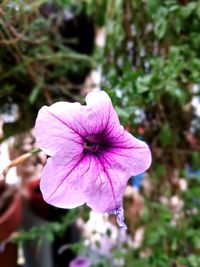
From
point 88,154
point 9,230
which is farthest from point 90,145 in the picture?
point 9,230

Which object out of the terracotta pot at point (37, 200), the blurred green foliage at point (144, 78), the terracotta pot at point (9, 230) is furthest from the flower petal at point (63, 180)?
the terracotta pot at point (37, 200)

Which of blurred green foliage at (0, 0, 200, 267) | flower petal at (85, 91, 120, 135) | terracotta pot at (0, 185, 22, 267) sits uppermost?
flower petal at (85, 91, 120, 135)

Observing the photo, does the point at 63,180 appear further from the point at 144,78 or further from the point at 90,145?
the point at 144,78

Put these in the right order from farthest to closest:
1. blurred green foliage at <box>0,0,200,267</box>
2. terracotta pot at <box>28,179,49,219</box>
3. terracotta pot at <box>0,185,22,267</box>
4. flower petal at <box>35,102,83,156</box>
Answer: terracotta pot at <box>28,179,49,219</box> < terracotta pot at <box>0,185,22,267</box> < blurred green foliage at <box>0,0,200,267</box> < flower petal at <box>35,102,83,156</box>

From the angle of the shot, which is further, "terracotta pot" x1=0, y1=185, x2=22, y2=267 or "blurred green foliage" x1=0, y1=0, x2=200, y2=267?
"terracotta pot" x1=0, y1=185, x2=22, y2=267

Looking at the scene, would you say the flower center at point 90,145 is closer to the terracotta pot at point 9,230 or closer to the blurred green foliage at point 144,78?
the blurred green foliage at point 144,78

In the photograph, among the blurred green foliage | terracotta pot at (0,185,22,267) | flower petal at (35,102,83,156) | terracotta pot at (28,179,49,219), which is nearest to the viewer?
flower petal at (35,102,83,156)

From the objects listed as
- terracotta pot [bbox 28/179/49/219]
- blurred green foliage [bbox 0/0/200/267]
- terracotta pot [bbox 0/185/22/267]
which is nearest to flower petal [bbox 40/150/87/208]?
blurred green foliage [bbox 0/0/200/267]

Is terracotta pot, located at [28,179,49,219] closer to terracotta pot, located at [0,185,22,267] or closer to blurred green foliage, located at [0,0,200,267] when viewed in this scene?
terracotta pot, located at [0,185,22,267]

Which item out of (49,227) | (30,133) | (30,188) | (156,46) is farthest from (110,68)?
(30,188)
